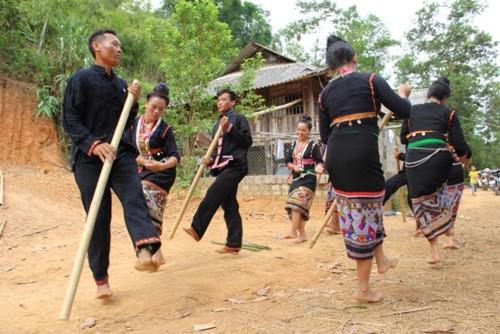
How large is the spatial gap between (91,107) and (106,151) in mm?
527

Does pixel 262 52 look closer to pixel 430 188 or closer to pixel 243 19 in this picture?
pixel 243 19

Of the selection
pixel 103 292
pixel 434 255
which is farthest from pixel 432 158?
pixel 103 292

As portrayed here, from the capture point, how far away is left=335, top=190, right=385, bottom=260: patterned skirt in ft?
9.91

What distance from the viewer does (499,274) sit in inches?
145

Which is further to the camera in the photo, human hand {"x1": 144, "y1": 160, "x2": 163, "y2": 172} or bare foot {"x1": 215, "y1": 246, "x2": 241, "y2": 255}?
bare foot {"x1": 215, "y1": 246, "x2": 241, "y2": 255}

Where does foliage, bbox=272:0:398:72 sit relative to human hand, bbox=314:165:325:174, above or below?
above

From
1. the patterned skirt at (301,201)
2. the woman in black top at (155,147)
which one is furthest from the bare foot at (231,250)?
the patterned skirt at (301,201)

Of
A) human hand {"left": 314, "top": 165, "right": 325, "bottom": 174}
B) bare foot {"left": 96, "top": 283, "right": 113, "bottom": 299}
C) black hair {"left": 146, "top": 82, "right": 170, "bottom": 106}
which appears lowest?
bare foot {"left": 96, "top": 283, "right": 113, "bottom": 299}

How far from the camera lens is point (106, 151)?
2.88 m

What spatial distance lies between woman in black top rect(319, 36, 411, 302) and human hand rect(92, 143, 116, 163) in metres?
1.58

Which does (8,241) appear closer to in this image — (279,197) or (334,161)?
(334,161)

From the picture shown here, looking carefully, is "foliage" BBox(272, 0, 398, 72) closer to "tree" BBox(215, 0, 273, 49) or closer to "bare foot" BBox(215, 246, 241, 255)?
"tree" BBox(215, 0, 273, 49)

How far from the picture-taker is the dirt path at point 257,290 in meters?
2.60

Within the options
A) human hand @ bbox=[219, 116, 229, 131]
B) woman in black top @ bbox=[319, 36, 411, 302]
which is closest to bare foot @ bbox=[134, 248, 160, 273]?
woman in black top @ bbox=[319, 36, 411, 302]
